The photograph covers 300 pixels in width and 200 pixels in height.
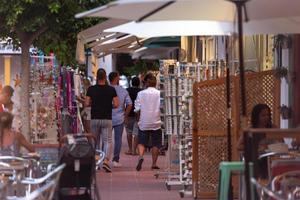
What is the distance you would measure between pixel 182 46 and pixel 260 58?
28.8 feet

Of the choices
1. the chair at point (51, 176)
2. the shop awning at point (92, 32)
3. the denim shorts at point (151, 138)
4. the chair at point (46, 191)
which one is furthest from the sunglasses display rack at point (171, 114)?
the chair at point (46, 191)

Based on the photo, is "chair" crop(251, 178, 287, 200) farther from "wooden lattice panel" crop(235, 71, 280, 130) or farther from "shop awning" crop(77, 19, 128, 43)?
"shop awning" crop(77, 19, 128, 43)

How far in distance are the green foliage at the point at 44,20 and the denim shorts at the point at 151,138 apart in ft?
8.24

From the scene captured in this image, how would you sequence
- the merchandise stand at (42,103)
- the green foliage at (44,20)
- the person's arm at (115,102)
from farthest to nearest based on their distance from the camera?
the person's arm at (115,102), the merchandise stand at (42,103), the green foliage at (44,20)

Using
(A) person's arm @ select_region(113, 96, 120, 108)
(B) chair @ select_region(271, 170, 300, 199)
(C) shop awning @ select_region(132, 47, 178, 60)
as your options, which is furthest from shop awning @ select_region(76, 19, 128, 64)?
(C) shop awning @ select_region(132, 47, 178, 60)

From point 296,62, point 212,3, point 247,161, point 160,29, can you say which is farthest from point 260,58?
point 247,161

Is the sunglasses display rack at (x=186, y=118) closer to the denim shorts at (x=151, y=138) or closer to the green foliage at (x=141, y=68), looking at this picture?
the denim shorts at (x=151, y=138)

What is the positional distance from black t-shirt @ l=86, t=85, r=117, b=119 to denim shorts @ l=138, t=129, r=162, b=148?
89 centimetres

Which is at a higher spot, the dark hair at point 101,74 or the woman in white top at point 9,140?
the dark hair at point 101,74

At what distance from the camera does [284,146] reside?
8.42 m

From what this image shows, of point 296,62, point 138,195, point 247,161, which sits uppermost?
point 296,62

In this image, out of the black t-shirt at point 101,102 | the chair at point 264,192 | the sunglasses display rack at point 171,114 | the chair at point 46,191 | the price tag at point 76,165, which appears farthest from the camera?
the black t-shirt at point 101,102

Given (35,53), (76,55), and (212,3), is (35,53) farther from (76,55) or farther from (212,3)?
(212,3)

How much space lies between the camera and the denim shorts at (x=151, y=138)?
15.0 metres
